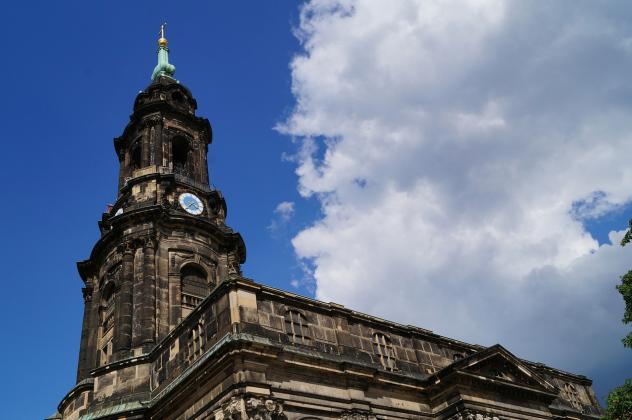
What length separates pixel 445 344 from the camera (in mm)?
26094

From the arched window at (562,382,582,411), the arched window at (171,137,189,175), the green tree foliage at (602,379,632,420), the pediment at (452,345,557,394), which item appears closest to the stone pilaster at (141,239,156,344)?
the arched window at (171,137,189,175)

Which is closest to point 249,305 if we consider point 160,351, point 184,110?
point 160,351

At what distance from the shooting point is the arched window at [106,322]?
90.9ft

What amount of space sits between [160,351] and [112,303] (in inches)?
258

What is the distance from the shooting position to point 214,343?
19.7 m

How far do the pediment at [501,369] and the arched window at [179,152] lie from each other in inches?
727

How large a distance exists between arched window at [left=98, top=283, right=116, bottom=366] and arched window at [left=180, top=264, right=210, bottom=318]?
3390 millimetres

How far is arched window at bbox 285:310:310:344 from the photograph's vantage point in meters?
20.8

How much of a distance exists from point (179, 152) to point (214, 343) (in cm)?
1755

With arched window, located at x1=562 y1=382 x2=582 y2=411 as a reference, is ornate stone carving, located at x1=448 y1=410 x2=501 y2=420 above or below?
below

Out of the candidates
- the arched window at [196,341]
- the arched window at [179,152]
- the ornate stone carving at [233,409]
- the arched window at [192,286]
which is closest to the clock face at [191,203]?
the arched window at [179,152]

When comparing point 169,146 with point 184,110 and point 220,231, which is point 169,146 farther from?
point 220,231

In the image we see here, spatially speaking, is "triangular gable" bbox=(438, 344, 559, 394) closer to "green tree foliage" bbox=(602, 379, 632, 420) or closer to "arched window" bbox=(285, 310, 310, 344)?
"green tree foliage" bbox=(602, 379, 632, 420)

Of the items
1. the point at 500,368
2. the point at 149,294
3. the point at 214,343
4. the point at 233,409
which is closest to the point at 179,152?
the point at 149,294
